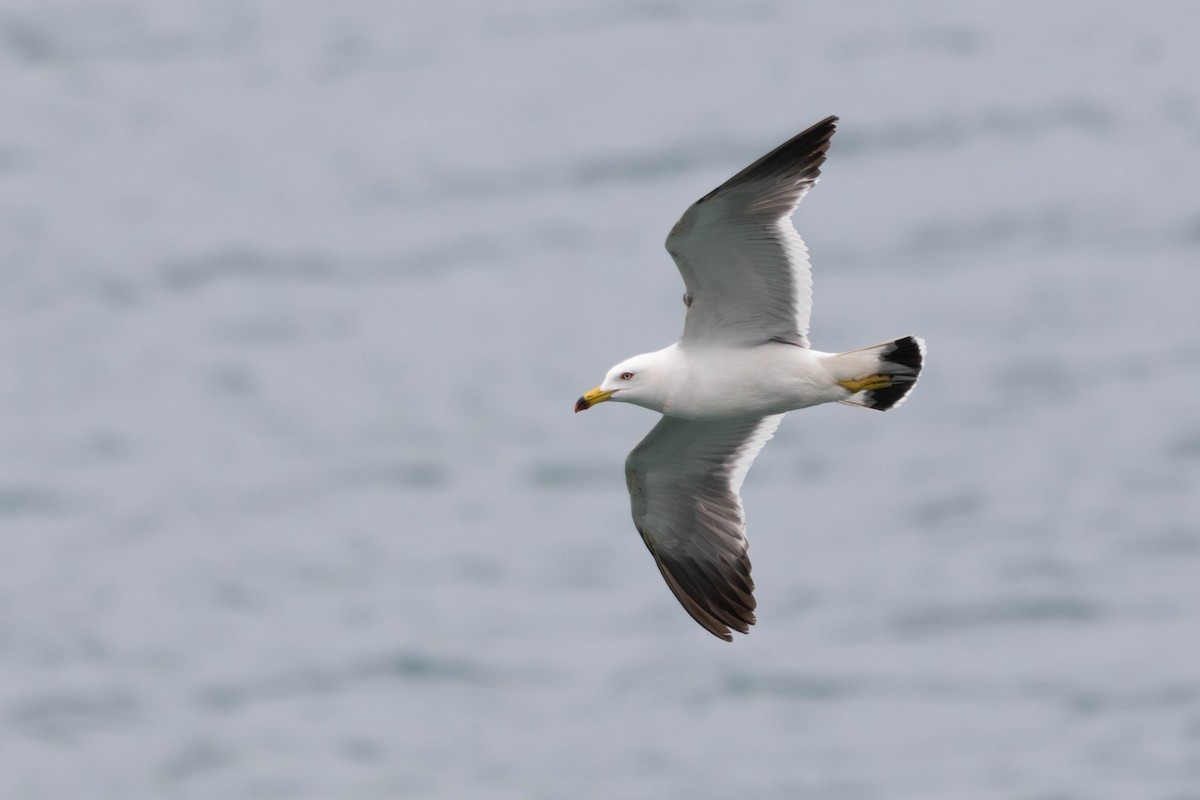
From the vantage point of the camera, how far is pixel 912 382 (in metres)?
12.1

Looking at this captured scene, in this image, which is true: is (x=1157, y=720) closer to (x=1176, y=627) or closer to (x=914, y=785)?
(x=1176, y=627)

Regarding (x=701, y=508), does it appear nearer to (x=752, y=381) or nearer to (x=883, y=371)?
(x=752, y=381)

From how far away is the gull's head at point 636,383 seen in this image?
39.6 feet

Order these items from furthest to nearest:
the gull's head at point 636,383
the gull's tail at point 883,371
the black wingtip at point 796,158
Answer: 1. the gull's head at point 636,383
2. the gull's tail at point 883,371
3. the black wingtip at point 796,158

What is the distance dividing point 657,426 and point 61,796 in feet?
93.3

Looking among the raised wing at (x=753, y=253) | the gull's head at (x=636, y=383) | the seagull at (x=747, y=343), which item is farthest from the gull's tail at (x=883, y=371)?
the gull's head at (x=636, y=383)

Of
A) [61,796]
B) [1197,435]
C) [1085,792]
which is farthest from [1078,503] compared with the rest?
[61,796]

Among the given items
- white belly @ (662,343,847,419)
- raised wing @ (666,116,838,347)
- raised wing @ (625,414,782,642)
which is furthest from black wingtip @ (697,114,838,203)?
raised wing @ (625,414,782,642)

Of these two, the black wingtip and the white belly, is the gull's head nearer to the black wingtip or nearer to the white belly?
the white belly

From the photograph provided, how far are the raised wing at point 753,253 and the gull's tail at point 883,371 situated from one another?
394 millimetres

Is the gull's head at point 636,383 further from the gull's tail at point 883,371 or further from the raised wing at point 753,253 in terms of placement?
the gull's tail at point 883,371

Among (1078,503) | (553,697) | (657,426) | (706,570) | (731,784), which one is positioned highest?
(1078,503)

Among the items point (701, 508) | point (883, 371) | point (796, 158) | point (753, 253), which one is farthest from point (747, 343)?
point (701, 508)

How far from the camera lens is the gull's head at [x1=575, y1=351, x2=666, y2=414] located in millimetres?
12078
